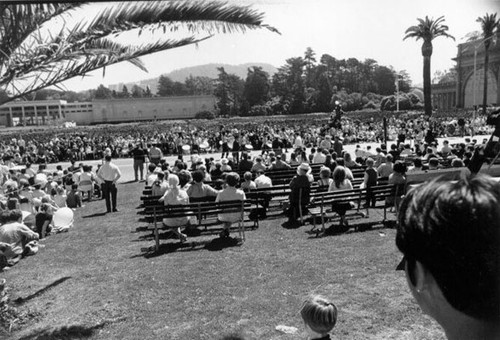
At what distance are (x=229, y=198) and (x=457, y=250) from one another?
7267 millimetres

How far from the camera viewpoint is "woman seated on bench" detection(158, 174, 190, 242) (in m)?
8.04

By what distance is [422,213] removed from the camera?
1081 mm

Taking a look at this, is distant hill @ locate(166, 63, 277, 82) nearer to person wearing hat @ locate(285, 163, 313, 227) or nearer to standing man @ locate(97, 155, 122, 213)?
person wearing hat @ locate(285, 163, 313, 227)

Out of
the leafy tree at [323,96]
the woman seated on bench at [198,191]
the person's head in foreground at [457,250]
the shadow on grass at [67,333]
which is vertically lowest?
the shadow on grass at [67,333]

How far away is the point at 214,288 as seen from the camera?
5469 mm

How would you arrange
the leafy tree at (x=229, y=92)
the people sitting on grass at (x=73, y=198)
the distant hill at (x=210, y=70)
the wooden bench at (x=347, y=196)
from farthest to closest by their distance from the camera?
the people sitting on grass at (x=73, y=198) → the wooden bench at (x=347, y=196) → the leafy tree at (x=229, y=92) → the distant hill at (x=210, y=70)

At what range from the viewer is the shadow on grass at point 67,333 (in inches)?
179

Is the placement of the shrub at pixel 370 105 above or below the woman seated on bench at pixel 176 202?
above

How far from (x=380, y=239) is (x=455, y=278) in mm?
6454

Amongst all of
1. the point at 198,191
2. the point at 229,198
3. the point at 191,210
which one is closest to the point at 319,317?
the point at 191,210

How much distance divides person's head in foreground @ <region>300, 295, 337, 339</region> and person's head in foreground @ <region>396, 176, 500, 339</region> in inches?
66.2

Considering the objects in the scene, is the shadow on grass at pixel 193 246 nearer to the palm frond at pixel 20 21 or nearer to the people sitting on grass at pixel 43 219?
the people sitting on grass at pixel 43 219

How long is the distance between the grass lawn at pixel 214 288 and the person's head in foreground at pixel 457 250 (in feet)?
10.3

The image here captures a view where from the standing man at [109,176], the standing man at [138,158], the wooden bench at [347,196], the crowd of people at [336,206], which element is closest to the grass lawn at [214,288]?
the wooden bench at [347,196]
